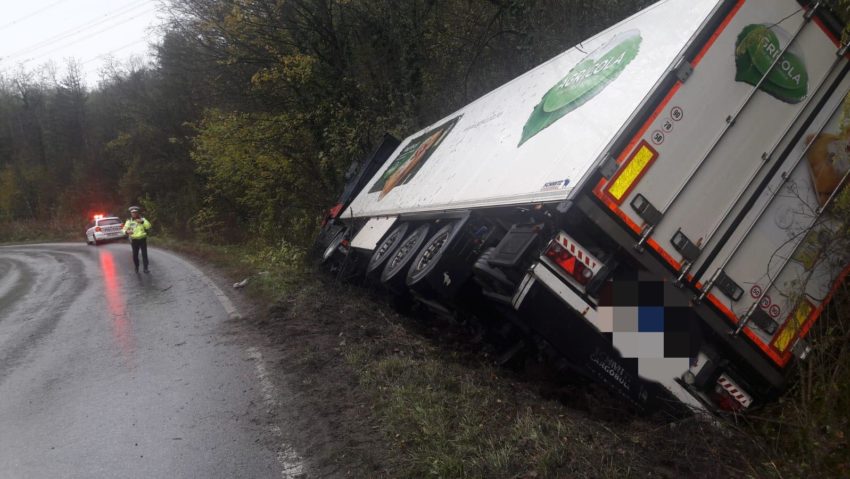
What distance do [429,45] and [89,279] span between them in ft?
32.7

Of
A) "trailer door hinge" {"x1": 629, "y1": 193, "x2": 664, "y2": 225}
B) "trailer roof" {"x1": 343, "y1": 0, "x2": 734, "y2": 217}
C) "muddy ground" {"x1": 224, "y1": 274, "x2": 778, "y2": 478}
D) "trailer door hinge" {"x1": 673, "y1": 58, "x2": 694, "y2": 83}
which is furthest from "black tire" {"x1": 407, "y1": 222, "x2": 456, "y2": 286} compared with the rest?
"trailer door hinge" {"x1": 673, "y1": 58, "x2": 694, "y2": 83}

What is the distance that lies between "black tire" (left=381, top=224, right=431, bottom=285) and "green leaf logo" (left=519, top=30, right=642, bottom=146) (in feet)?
4.82

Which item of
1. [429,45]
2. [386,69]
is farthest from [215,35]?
[429,45]

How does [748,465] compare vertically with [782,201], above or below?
below

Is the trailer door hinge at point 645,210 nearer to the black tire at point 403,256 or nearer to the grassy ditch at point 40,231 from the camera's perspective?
the black tire at point 403,256

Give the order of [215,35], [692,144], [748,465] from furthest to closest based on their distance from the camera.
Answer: [215,35] < [692,144] < [748,465]

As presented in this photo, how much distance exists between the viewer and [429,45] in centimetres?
1318

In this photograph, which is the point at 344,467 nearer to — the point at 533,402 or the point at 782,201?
the point at 533,402

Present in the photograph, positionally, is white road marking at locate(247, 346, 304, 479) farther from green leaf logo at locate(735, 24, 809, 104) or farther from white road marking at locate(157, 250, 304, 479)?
green leaf logo at locate(735, 24, 809, 104)

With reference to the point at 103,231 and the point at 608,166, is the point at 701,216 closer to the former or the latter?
the point at 608,166

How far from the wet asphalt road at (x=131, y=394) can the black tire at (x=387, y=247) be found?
1717mm

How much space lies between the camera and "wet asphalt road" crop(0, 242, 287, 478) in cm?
388

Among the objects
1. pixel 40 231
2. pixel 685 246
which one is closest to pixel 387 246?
pixel 685 246

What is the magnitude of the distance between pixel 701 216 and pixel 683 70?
0.93m
